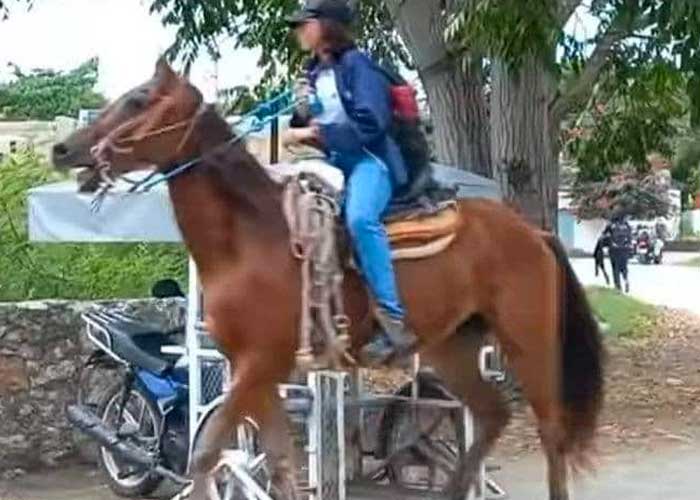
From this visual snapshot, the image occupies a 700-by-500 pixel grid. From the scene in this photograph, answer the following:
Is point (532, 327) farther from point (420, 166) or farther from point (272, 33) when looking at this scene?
point (272, 33)

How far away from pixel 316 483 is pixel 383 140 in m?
2.43

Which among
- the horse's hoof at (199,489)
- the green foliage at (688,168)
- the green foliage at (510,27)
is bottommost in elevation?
the horse's hoof at (199,489)

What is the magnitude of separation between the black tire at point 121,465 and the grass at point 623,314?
12016 mm

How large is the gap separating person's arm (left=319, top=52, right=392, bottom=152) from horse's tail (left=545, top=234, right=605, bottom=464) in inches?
57.2

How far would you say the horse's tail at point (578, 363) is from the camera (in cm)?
852

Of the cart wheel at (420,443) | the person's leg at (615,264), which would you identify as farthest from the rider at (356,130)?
the person's leg at (615,264)

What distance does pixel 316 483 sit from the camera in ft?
30.3

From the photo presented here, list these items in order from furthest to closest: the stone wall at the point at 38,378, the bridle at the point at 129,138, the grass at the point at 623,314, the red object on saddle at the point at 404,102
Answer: the grass at the point at 623,314 → the stone wall at the point at 38,378 → the red object on saddle at the point at 404,102 → the bridle at the point at 129,138

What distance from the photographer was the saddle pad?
7.92 meters

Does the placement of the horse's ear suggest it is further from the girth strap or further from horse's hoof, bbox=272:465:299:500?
horse's hoof, bbox=272:465:299:500

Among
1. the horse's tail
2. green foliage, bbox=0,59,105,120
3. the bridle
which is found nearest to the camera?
the bridle

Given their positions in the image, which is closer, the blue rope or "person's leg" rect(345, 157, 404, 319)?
the blue rope

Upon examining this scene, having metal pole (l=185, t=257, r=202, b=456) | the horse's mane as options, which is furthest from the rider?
metal pole (l=185, t=257, r=202, b=456)

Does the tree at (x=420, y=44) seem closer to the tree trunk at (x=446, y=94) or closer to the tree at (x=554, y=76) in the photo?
the tree trunk at (x=446, y=94)
